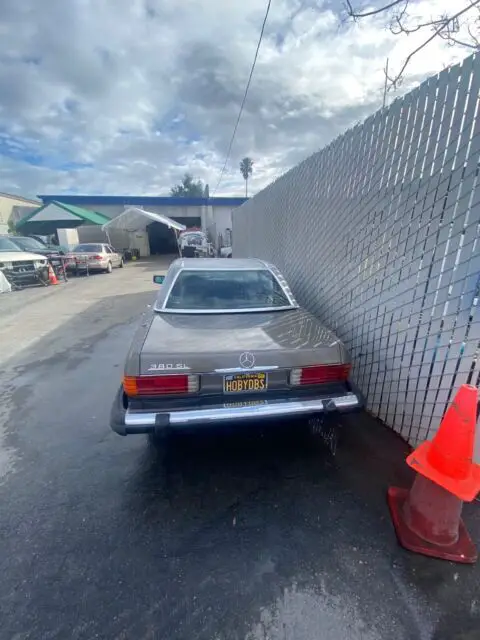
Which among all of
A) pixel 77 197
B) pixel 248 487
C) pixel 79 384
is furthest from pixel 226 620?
pixel 77 197

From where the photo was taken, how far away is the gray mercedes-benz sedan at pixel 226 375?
7.67 feet

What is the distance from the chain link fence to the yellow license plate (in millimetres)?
1409

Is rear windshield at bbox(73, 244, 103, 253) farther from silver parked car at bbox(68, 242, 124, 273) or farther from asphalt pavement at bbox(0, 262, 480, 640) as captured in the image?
asphalt pavement at bbox(0, 262, 480, 640)

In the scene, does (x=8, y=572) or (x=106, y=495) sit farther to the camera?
(x=106, y=495)

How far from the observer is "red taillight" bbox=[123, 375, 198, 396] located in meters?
2.35

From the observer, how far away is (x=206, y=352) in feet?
7.95

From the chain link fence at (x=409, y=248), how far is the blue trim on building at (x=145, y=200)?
2552cm

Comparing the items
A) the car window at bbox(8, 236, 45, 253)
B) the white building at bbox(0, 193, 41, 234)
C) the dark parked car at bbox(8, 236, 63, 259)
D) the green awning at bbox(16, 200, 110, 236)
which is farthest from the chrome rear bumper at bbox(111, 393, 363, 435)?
the white building at bbox(0, 193, 41, 234)

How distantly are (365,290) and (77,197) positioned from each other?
30657mm

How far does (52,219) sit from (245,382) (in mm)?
21997

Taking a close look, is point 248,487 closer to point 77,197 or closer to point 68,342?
point 68,342

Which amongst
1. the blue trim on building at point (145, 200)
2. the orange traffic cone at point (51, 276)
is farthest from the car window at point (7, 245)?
the blue trim on building at point (145, 200)

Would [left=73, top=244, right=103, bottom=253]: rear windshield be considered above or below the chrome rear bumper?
above

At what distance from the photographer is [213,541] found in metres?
2.09
